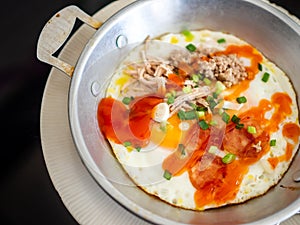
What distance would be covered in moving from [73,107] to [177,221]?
0.46 meters

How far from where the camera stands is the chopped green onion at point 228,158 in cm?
155

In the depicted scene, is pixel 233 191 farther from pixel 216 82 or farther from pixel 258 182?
pixel 216 82

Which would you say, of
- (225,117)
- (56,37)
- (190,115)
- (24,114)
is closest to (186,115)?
(190,115)

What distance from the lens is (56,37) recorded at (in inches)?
62.4

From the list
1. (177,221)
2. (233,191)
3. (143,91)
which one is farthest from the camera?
(143,91)

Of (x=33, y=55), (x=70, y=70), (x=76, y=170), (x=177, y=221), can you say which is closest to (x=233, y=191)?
(x=177, y=221)

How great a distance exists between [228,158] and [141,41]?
1.81 feet

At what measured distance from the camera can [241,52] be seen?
1783 millimetres

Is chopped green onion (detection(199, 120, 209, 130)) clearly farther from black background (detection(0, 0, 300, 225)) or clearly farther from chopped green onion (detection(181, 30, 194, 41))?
black background (detection(0, 0, 300, 225))

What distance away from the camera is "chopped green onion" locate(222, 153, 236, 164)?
155 cm

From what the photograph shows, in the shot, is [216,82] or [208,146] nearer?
[208,146]

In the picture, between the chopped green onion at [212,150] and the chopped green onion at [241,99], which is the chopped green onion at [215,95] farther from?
the chopped green onion at [212,150]

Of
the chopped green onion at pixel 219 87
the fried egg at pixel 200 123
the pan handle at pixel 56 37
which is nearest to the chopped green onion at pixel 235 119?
the fried egg at pixel 200 123

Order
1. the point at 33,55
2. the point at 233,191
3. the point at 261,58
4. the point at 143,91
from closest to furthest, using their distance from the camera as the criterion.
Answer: the point at 233,191
the point at 143,91
the point at 261,58
the point at 33,55
